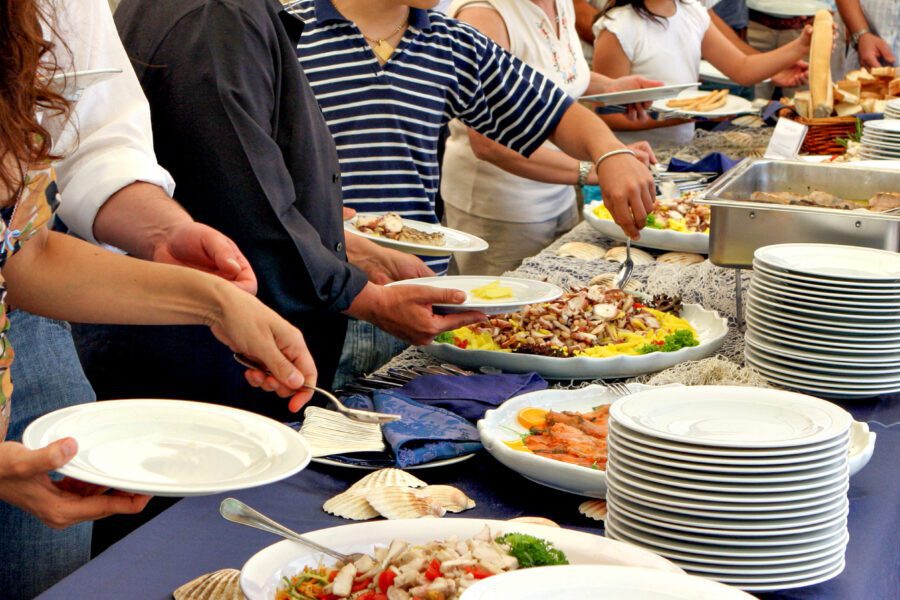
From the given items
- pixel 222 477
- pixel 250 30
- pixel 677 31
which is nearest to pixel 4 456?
pixel 222 477

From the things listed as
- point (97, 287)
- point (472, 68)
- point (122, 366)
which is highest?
point (472, 68)

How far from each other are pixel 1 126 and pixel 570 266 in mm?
1296

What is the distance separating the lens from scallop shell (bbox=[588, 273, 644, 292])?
1.96 metres

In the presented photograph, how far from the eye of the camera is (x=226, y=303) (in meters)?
1.16

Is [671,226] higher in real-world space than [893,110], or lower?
lower

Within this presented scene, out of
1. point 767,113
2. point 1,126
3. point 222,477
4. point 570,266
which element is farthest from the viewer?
point 767,113

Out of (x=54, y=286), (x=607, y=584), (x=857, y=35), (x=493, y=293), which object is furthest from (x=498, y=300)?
(x=857, y=35)

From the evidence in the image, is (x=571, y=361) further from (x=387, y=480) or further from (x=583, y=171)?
(x=583, y=171)

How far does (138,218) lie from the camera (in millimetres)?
1394

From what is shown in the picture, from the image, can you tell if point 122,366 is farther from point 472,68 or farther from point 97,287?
point 472,68

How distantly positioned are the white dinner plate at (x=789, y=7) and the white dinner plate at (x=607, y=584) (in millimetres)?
4712

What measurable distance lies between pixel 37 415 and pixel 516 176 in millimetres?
1772

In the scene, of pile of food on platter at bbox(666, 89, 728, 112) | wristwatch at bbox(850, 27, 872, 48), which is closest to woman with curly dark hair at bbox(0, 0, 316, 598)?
pile of food on platter at bbox(666, 89, 728, 112)

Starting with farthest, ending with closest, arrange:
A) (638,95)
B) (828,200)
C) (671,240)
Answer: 1. (638,95)
2. (671,240)
3. (828,200)
